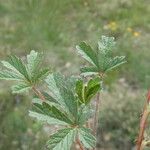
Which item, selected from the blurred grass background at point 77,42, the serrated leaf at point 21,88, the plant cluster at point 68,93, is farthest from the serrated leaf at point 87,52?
the blurred grass background at point 77,42

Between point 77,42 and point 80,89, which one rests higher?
point 77,42

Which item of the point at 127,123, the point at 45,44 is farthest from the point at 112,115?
the point at 45,44

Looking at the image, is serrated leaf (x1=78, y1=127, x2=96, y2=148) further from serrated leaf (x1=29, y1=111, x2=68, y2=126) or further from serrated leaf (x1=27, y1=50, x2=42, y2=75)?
serrated leaf (x1=27, y1=50, x2=42, y2=75)

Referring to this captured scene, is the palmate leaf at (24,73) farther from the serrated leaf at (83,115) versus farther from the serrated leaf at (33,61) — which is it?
the serrated leaf at (83,115)

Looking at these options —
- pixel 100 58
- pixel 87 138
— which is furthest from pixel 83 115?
pixel 100 58

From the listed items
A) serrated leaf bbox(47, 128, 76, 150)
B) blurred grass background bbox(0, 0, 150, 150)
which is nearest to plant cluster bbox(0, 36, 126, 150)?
Answer: serrated leaf bbox(47, 128, 76, 150)

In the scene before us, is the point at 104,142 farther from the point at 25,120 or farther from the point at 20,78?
the point at 20,78

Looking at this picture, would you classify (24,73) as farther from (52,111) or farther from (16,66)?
(52,111)
